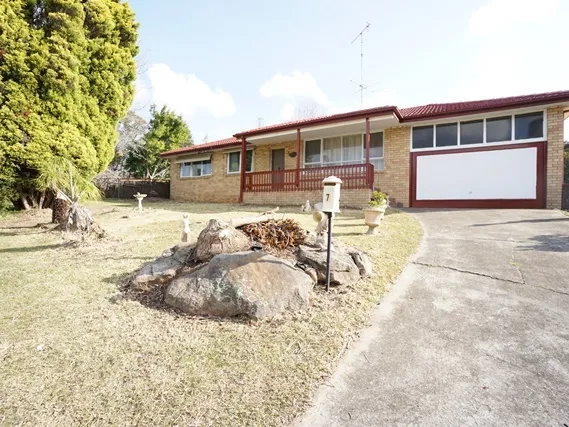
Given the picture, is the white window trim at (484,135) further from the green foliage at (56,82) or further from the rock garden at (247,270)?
the green foliage at (56,82)

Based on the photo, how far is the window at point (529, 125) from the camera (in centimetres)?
990

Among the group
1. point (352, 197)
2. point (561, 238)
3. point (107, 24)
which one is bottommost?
point (561, 238)

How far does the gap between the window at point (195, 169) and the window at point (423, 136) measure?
11.2 m

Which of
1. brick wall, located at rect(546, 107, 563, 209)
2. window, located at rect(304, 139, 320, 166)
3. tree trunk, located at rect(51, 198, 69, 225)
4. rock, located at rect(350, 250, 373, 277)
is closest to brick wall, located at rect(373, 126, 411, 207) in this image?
window, located at rect(304, 139, 320, 166)

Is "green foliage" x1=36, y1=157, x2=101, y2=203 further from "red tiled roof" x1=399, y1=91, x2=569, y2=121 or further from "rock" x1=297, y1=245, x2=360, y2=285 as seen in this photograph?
"red tiled roof" x1=399, y1=91, x2=569, y2=121

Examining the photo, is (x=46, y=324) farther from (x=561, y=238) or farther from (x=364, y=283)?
(x=561, y=238)

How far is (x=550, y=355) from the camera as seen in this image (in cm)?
234

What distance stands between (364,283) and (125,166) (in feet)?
85.9

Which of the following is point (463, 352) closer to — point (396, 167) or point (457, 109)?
point (396, 167)

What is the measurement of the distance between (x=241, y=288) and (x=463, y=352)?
202 centimetres

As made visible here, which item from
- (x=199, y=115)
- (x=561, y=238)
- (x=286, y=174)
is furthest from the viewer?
(x=199, y=115)

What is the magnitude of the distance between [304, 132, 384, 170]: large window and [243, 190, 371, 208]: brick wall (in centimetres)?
217

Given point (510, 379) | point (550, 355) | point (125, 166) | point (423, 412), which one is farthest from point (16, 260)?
point (125, 166)

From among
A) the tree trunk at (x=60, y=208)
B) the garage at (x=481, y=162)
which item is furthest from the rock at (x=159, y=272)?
the garage at (x=481, y=162)
